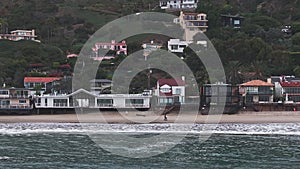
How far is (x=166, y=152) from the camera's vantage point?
27.8m

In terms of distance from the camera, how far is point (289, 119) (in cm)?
4075

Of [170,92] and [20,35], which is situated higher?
[20,35]

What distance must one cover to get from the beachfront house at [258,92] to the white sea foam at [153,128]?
6.79 metres

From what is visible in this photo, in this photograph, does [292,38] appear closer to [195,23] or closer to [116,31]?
[195,23]

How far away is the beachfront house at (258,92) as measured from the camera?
46.0 meters

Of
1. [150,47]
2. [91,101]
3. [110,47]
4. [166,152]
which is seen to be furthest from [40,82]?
[166,152]

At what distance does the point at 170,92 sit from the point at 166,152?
19.2 m

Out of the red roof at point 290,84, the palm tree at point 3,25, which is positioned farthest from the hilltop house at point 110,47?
the red roof at point 290,84

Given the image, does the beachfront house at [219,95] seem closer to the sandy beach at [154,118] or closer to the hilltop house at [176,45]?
the sandy beach at [154,118]

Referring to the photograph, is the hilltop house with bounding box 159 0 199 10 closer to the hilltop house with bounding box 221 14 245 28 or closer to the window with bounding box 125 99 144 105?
the hilltop house with bounding box 221 14 245 28

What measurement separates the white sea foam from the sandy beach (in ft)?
5.10

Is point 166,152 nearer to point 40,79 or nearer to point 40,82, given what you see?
point 40,82

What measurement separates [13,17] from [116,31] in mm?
17182

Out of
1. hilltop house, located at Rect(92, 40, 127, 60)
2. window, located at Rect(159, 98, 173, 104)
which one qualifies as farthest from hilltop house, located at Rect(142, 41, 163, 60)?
window, located at Rect(159, 98, 173, 104)
